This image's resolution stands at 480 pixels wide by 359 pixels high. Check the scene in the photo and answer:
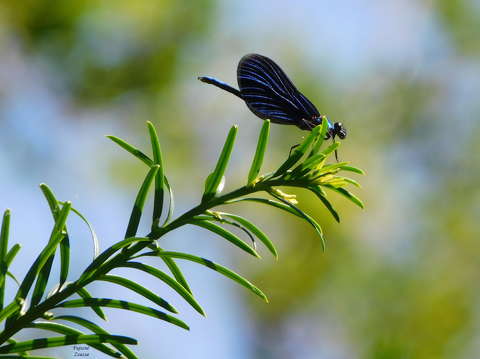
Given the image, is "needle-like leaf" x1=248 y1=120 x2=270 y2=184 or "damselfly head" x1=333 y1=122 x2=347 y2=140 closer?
"needle-like leaf" x1=248 y1=120 x2=270 y2=184

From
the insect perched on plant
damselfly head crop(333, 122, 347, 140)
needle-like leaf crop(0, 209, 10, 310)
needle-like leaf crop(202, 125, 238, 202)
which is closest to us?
needle-like leaf crop(0, 209, 10, 310)

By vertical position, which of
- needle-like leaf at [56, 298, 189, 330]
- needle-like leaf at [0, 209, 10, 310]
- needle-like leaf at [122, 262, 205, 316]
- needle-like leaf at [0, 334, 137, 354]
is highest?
needle-like leaf at [122, 262, 205, 316]

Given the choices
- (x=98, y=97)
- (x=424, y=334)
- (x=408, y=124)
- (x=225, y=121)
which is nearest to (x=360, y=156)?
(x=408, y=124)

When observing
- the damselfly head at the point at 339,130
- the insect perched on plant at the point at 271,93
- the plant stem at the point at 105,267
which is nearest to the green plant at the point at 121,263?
the plant stem at the point at 105,267

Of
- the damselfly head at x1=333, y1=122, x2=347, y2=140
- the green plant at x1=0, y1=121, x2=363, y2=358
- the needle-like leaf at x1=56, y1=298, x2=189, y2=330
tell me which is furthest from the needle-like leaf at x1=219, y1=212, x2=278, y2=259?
the damselfly head at x1=333, y1=122, x2=347, y2=140

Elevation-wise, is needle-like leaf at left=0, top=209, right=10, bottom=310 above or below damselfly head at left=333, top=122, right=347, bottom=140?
below

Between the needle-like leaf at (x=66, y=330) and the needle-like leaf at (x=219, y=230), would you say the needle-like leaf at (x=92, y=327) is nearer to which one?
the needle-like leaf at (x=66, y=330)

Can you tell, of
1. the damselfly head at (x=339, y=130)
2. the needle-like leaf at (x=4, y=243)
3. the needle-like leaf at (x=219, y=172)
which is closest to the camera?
the needle-like leaf at (x=4, y=243)

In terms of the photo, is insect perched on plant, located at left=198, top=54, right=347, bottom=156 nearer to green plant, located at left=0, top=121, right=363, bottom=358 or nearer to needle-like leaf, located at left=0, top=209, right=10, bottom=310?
green plant, located at left=0, top=121, right=363, bottom=358
